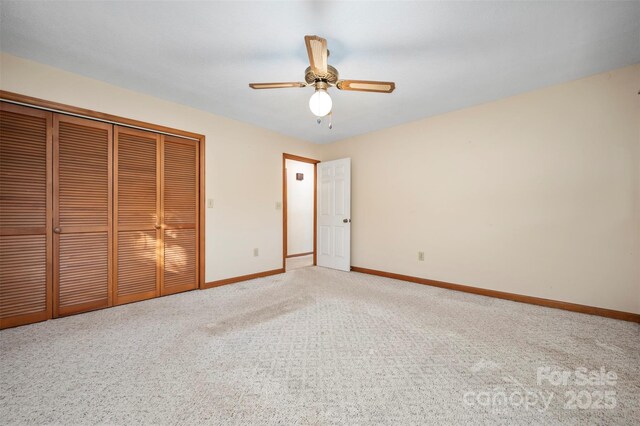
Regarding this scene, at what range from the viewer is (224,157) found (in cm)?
366

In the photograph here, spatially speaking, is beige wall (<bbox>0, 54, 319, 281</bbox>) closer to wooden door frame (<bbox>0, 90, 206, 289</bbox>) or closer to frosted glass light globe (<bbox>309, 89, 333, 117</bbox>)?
wooden door frame (<bbox>0, 90, 206, 289</bbox>)

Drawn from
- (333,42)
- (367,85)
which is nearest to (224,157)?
(333,42)

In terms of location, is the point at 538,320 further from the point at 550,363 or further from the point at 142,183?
the point at 142,183

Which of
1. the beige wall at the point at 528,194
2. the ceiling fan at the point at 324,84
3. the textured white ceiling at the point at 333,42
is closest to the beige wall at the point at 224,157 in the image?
the textured white ceiling at the point at 333,42

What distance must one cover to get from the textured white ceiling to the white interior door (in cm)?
177

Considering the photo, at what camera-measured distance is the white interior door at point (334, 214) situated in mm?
4527

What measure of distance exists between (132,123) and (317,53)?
7.77ft

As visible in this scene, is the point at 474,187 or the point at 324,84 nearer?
the point at 324,84

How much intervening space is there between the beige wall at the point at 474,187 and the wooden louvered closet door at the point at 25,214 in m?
0.34

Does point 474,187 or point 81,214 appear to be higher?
point 474,187

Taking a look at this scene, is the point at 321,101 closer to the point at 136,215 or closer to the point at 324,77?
the point at 324,77

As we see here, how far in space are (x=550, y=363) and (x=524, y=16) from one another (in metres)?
2.41

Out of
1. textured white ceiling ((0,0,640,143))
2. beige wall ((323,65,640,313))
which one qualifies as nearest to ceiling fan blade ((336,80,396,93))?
textured white ceiling ((0,0,640,143))

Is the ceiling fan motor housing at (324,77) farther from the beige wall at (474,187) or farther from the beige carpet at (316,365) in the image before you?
the beige carpet at (316,365)
